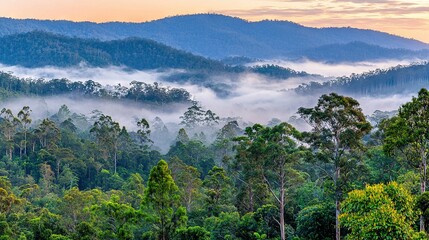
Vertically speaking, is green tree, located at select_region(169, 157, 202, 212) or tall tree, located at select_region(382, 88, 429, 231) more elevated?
tall tree, located at select_region(382, 88, 429, 231)

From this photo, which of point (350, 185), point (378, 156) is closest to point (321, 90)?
point (378, 156)

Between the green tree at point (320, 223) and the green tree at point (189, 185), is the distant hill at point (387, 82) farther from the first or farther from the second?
the green tree at point (320, 223)

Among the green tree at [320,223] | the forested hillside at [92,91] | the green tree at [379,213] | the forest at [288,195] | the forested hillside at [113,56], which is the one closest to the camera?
the green tree at [379,213]

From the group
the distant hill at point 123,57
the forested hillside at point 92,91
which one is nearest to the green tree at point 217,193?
the forested hillside at point 92,91

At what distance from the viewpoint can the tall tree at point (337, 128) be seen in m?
21.7

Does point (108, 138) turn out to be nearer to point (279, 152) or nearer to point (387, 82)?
point (279, 152)

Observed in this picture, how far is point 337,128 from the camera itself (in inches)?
863

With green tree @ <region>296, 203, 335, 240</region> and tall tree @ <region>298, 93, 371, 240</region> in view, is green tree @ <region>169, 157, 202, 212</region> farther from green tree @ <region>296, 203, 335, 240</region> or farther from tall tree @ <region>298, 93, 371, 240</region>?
tall tree @ <region>298, 93, 371, 240</region>

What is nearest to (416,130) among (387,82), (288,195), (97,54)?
(288,195)

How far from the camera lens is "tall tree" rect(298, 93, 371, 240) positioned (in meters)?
21.7

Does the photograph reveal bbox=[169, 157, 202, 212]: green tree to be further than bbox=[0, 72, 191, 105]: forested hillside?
No

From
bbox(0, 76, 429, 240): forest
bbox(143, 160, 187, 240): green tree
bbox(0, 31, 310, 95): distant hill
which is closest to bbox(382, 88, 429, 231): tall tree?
bbox(0, 76, 429, 240): forest

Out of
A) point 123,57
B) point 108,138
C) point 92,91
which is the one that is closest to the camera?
point 108,138

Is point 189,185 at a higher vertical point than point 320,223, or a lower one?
lower
